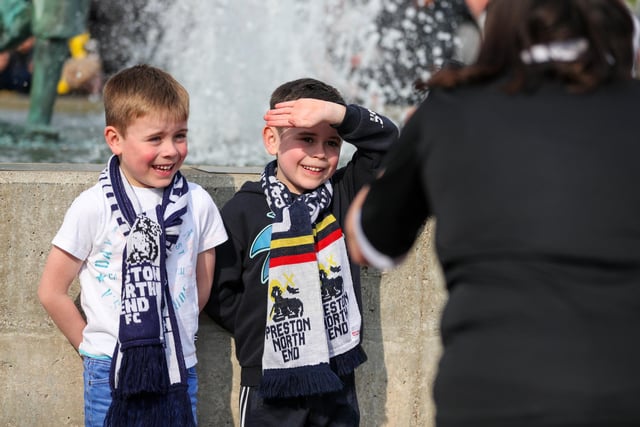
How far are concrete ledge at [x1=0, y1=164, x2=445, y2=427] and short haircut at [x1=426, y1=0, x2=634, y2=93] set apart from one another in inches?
73.8

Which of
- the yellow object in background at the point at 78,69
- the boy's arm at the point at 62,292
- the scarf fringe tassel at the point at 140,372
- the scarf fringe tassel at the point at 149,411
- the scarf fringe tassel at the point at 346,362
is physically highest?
the yellow object in background at the point at 78,69

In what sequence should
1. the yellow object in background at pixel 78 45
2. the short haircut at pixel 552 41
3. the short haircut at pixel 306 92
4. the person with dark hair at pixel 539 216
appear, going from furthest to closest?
1. the yellow object in background at pixel 78 45
2. the short haircut at pixel 306 92
3. the short haircut at pixel 552 41
4. the person with dark hair at pixel 539 216

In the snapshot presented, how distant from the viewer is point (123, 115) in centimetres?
330

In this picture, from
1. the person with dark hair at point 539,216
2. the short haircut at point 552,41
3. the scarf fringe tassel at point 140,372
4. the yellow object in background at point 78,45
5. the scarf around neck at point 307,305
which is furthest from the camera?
the yellow object in background at point 78,45

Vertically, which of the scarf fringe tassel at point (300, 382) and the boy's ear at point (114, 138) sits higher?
the boy's ear at point (114, 138)

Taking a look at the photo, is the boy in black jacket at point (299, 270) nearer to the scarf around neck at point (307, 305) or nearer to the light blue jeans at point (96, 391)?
the scarf around neck at point (307, 305)

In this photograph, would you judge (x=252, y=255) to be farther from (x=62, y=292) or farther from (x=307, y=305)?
(x=62, y=292)

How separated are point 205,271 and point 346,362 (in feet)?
1.94

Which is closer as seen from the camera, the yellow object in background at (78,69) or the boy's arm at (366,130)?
the boy's arm at (366,130)

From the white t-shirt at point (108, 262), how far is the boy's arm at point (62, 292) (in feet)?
0.13

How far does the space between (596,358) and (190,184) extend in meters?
2.00

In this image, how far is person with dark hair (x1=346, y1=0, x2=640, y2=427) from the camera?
70.7 inches

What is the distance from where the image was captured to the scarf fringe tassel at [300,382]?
333 cm

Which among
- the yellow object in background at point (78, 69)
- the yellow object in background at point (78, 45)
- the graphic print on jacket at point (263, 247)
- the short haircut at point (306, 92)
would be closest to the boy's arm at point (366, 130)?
the short haircut at point (306, 92)
